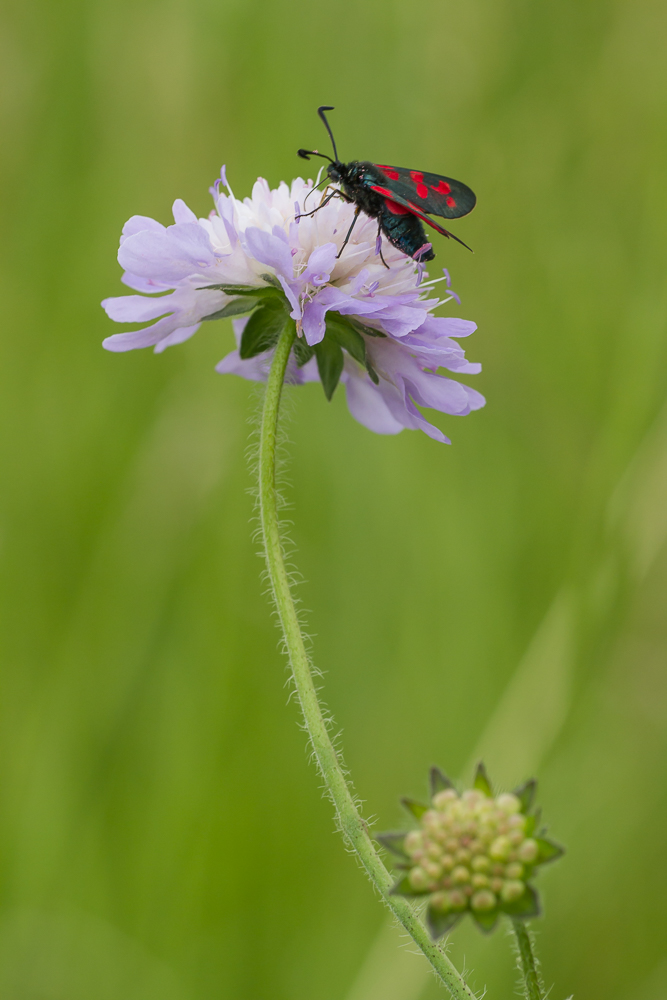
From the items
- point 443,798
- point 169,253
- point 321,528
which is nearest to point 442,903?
point 443,798

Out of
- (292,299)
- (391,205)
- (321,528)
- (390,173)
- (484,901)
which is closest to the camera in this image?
(484,901)

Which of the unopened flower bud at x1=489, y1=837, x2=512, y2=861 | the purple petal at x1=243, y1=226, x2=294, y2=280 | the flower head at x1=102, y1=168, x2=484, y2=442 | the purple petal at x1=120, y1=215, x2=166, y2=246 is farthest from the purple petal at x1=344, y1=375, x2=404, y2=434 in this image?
the unopened flower bud at x1=489, y1=837, x2=512, y2=861

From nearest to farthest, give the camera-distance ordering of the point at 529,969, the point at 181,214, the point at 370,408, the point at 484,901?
1. the point at 484,901
2. the point at 529,969
3. the point at 181,214
4. the point at 370,408

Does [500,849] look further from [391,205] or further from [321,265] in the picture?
[391,205]

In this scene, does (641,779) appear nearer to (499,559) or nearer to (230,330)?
(499,559)

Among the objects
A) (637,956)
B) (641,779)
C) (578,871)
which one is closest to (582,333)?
(641,779)

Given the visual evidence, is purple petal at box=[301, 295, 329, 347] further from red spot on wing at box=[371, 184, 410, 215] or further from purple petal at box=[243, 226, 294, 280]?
red spot on wing at box=[371, 184, 410, 215]
